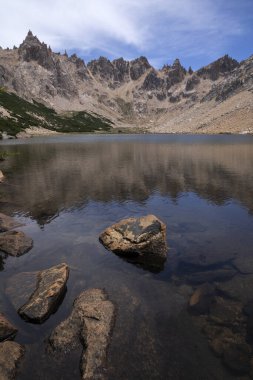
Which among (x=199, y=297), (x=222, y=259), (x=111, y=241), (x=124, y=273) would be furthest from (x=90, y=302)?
(x=222, y=259)

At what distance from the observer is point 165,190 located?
1578 inches

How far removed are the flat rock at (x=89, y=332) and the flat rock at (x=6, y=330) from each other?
1690 millimetres

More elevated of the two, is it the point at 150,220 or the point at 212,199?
the point at 150,220

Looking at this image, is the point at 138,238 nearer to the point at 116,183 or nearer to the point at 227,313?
the point at 227,313

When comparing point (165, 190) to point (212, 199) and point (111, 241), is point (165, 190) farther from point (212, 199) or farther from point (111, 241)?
point (111, 241)

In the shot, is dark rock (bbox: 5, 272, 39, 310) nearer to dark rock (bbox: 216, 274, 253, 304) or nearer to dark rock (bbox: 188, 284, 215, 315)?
dark rock (bbox: 188, 284, 215, 315)

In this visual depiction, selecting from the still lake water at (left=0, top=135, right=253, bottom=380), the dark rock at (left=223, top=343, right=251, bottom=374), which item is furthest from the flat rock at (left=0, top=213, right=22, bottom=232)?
the dark rock at (left=223, top=343, right=251, bottom=374)

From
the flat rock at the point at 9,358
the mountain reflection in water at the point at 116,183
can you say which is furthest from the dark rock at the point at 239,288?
the mountain reflection in water at the point at 116,183

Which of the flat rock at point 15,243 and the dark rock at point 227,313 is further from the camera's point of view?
the flat rock at point 15,243

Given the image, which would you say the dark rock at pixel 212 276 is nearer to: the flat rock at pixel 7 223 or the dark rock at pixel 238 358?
the dark rock at pixel 238 358

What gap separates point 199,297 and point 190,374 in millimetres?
4668

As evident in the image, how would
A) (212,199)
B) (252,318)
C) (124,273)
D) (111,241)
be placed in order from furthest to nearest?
(212,199)
(111,241)
(124,273)
(252,318)

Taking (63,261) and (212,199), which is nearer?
(63,261)

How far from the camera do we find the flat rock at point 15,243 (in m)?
20.6
